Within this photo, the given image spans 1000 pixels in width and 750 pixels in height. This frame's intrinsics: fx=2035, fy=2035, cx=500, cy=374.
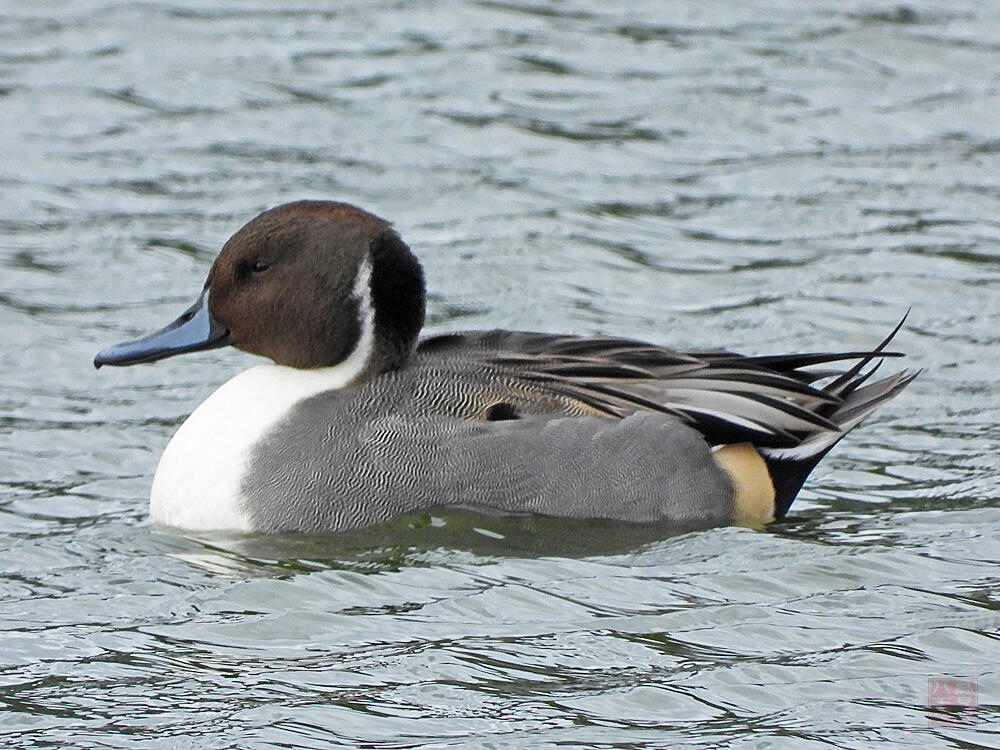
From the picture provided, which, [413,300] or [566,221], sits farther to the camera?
[566,221]

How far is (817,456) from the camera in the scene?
7602 mm

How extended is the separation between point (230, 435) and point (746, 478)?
6.21ft

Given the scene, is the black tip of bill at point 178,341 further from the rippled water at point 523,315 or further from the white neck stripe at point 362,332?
the rippled water at point 523,315

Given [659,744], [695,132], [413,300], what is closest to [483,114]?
[695,132]

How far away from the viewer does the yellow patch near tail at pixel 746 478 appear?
7488mm

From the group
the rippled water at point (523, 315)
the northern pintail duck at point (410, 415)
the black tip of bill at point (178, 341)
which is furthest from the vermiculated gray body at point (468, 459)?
the black tip of bill at point (178, 341)

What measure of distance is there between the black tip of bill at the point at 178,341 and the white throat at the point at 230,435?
→ 189 millimetres

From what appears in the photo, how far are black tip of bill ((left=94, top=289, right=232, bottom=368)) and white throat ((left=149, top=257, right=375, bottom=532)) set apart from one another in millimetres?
189

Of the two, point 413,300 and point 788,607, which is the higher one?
point 413,300

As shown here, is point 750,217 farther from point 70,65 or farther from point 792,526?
point 70,65

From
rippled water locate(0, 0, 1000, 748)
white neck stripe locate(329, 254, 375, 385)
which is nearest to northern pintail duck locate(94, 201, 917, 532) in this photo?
white neck stripe locate(329, 254, 375, 385)

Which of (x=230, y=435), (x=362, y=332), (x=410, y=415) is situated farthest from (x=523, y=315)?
(x=230, y=435)

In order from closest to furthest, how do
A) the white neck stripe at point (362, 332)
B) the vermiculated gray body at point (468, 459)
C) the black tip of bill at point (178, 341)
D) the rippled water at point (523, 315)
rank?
the rippled water at point (523, 315) < the vermiculated gray body at point (468, 459) < the white neck stripe at point (362, 332) < the black tip of bill at point (178, 341)

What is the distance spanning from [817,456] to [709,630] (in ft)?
4.77
